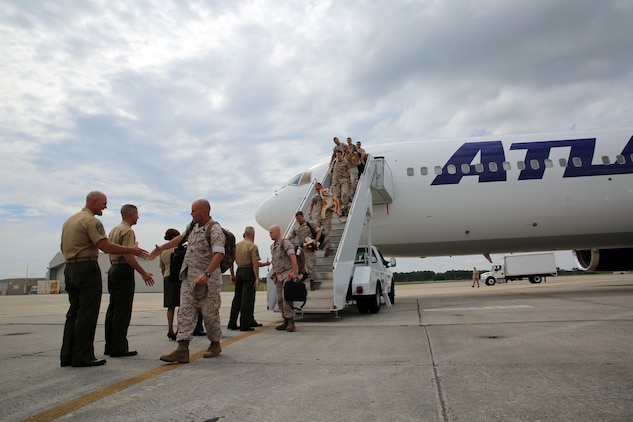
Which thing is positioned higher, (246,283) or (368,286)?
(246,283)

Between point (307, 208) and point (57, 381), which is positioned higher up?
point (307, 208)

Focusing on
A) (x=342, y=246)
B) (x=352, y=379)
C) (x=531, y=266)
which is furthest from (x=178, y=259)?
(x=531, y=266)

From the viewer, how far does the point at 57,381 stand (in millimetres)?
3590

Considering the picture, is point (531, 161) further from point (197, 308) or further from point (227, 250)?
point (197, 308)

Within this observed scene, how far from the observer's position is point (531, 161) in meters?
12.3

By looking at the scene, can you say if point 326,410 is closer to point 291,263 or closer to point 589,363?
point 589,363

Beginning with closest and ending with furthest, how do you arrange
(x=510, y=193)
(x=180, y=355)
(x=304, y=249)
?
(x=180, y=355) < (x=304, y=249) < (x=510, y=193)

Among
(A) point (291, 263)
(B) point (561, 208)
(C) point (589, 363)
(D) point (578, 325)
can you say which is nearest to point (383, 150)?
(B) point (561, 208)

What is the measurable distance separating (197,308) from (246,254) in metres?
2.93

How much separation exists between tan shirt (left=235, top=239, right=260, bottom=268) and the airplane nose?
222 inches

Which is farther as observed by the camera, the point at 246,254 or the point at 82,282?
the point at 246,254

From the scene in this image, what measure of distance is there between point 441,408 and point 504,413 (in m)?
0.36

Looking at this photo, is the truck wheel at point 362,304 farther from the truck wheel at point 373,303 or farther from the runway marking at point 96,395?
the runway marking at point 96,395

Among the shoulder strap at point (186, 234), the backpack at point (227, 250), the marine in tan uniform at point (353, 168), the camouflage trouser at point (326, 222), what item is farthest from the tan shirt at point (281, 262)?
the marine in tan uniform at point (353, 168)
